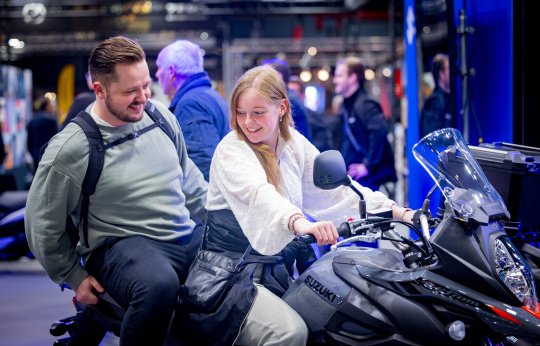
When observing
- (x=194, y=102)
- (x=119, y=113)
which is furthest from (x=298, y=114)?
(x=119, y=113)

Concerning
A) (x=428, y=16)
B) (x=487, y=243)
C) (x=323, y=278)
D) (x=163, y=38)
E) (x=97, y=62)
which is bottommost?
(x=323, y=278)

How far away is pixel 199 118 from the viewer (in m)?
3.63

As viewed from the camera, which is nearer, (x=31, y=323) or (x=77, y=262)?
(x=77, y=262)

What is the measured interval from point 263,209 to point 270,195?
6cm

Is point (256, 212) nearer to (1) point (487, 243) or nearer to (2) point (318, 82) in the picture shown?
(1) point (487, 243)

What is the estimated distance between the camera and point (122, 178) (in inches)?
91.9

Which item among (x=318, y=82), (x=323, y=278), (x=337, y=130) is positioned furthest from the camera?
(x=318, y=82)

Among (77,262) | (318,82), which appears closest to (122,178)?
(77,262)

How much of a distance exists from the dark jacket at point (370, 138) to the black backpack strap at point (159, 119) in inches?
112

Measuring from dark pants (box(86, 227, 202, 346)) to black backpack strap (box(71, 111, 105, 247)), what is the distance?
172 millimetres

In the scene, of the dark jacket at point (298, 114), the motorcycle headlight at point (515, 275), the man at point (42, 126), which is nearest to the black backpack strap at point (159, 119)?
the motorcycle headlight at point (515, 275)

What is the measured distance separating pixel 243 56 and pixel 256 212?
39.2ft

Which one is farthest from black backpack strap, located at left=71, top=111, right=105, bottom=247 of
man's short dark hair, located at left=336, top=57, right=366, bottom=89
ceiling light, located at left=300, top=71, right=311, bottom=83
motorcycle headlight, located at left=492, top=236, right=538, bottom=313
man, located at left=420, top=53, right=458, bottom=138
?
ceiling light, located at left=300, top=71, right=311, bottom=83

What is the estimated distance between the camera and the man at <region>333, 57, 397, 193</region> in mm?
5117
